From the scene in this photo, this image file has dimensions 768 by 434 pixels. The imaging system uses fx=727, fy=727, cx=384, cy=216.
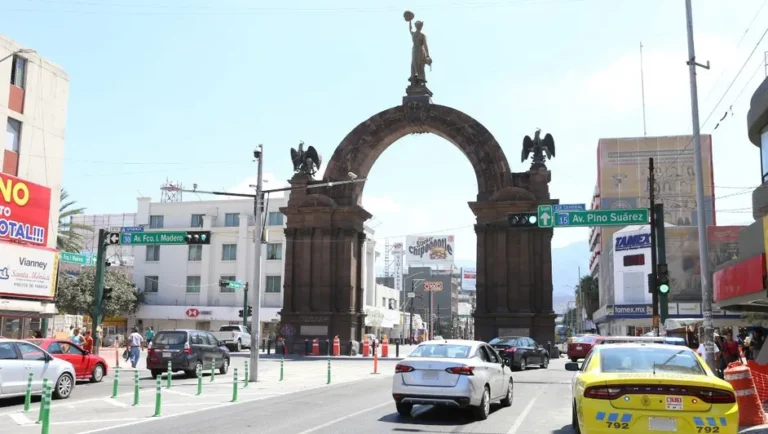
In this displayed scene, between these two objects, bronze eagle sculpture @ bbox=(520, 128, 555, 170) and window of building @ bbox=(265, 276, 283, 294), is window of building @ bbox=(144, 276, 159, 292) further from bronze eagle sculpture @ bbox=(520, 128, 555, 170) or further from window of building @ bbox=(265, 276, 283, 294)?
bronze eagle sculpture @ bbox=(520, 128, 555, 170)

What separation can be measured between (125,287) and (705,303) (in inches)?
2223

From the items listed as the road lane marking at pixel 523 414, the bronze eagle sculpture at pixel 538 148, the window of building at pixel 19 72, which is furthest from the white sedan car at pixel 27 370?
the bronze eagle sculpture at pixel 538 148

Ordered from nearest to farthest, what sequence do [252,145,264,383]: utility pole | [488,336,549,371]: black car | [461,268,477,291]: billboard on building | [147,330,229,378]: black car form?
[252,145,264,383]: utility pole, [147,330,229,378]: black car, [488,336,549,371]: black car, [461,268,477,291]: billboard on building

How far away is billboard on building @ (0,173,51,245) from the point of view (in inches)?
1183

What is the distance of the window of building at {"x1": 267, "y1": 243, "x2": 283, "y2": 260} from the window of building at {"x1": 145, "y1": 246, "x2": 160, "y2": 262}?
1112cm

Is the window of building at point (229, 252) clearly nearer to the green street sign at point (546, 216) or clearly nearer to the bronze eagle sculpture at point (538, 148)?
the bronze eagle sculpture at point (538, 148)

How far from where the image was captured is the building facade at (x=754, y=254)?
18609mm

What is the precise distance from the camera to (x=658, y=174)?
9044 cm

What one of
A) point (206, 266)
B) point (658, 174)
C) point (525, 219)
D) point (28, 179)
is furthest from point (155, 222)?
point (658, 174)

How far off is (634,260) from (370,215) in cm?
3743

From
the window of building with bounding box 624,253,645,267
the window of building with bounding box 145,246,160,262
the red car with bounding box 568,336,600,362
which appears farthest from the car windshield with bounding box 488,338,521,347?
the window of building with bounding box 145,246,160,262

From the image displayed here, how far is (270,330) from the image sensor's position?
6894 centimetres

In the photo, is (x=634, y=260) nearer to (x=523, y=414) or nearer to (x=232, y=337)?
(x=232, y=337)

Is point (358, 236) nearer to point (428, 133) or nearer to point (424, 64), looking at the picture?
point (428, 133)
